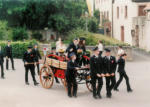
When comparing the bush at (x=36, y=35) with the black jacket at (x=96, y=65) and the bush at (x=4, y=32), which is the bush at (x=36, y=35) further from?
the black jacket at (x=96, y=65)

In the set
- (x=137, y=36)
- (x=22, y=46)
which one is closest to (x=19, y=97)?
(x=22, y=46)

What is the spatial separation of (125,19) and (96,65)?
3122cm

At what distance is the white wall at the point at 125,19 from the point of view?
40188 millimetres

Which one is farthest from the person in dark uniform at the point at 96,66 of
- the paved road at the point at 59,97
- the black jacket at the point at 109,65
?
the paved road at the point at 59,97

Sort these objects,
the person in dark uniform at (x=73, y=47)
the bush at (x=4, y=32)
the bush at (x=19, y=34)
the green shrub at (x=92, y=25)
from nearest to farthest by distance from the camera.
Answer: the person in dark uniform at (x=73, y=47) < the bush at (x=4, y=32) < the bush at (x=19, y=34) < the green shrub at (x=92, y=25)

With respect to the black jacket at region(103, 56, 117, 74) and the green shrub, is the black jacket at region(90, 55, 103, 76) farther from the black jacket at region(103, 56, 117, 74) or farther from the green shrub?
the green shrub

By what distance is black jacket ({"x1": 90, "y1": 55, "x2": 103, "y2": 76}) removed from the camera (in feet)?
40.9

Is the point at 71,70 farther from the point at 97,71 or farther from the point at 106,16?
the point at 106,16

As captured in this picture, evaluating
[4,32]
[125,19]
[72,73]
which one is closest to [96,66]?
[72,73]

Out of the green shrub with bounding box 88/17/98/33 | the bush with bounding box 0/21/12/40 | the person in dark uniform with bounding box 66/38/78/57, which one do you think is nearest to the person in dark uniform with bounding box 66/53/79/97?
the person in dark uniform with bounding box 66/38/78/57

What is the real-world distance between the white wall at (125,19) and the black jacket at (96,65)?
2817 cm

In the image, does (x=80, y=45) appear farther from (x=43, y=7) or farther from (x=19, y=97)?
(x=43, y=7)

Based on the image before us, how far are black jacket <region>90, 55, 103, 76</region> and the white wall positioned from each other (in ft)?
92.4

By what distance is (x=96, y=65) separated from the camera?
41.1 ft
